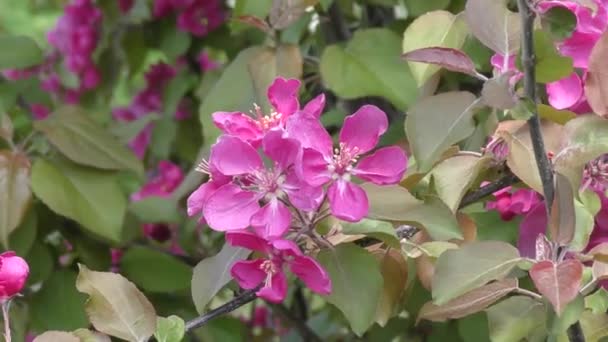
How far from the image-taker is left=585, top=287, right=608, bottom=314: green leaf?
0.90m

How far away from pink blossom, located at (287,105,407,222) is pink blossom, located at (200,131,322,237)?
1cm

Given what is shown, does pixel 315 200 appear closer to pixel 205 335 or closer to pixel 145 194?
pixel 205 335

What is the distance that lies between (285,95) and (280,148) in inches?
3.7

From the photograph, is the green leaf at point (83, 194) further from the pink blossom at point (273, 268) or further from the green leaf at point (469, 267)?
the green leaf at point (469, 267)

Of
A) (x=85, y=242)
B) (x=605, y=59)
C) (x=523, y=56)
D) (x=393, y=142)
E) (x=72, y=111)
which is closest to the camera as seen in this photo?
(x=523, y=56)

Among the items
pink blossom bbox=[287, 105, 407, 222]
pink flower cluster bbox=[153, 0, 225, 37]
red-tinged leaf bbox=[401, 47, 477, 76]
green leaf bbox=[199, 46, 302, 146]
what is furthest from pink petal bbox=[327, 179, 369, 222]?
pink flower cluster bbox=[153, 0, 225, 37]

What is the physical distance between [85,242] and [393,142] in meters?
0.53

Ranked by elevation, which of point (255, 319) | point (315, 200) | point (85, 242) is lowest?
point (255, 319)

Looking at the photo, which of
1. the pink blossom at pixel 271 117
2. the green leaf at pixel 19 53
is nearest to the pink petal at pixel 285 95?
the pink blossom at pixel 271 117

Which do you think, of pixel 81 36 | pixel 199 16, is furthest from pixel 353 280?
pixel 81 36

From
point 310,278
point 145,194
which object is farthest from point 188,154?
point 310,278

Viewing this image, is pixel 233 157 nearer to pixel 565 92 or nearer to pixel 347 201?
pixel 347 201

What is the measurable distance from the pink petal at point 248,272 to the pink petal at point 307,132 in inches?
4.3

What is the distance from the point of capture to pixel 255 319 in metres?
2.41
